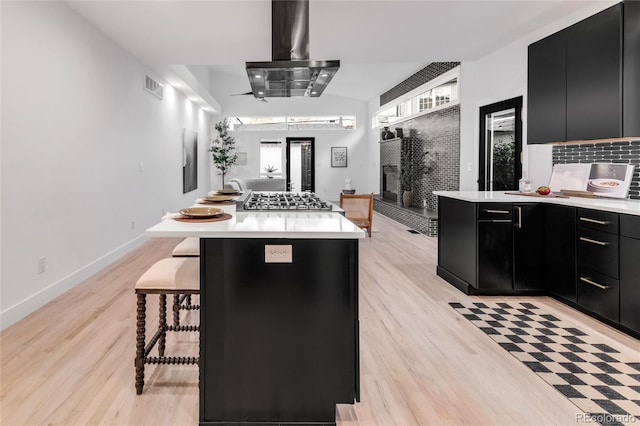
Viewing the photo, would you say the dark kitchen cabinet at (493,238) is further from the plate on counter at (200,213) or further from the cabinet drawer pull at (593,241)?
the plate on counter at (200,213)

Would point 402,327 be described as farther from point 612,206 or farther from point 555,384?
point 612,206

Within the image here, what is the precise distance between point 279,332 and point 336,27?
3605 millimetres

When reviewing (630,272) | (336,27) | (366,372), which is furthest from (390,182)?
(366,372)

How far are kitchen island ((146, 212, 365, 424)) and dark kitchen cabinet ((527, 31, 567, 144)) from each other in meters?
2.99

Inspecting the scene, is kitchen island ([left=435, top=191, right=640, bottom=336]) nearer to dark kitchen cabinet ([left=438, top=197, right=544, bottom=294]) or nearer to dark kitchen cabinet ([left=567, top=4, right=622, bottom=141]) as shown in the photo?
dark kitchen cabinet ([left=438, top=197, right=544, bottom=294])

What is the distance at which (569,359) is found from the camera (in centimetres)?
237

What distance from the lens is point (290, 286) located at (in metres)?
1.74

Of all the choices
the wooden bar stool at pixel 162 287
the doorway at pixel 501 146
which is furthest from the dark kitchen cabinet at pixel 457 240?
the wooden bar stool at pixel 162 287

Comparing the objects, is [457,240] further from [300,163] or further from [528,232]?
[300,163]

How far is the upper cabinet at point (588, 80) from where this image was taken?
2.96 metres

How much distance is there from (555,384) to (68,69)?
452 centimetres

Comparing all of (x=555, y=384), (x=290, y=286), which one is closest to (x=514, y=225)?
(x=555, y=384)

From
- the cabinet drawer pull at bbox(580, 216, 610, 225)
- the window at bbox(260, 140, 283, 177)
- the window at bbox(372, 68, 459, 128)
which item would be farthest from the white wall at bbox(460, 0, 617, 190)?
the window at bbox(260, 140, 283, 177)

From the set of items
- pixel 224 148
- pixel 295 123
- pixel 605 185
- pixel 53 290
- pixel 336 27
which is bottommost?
pixel 53 290
